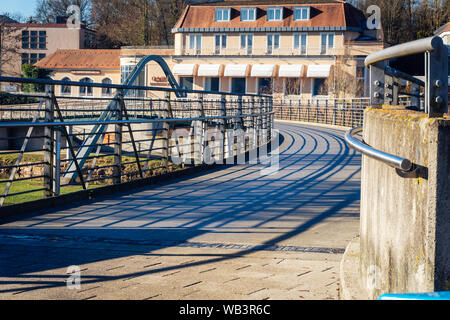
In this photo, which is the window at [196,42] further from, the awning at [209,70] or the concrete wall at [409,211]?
the concrete wall at [409,211]

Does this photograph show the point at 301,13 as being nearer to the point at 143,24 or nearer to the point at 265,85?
the point at 265,85

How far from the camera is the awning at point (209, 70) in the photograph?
216 ft

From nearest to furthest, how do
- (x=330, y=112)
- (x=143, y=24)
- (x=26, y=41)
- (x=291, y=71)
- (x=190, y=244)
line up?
(x=190, y=244)
(x=330, y=112)
(x=291, y=71)
(x=143, y=24)
(x=26, y=41)

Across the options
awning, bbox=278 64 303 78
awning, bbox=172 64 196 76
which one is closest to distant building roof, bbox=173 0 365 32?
awning, bbox=172 64 196 76

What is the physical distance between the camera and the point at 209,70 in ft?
217

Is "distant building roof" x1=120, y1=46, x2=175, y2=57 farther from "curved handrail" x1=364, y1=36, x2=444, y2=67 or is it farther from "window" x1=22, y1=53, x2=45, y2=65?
"curved handrail" x1=364, y1=36, x2=444, y2=67

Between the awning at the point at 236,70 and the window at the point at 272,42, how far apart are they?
2921 millimetres

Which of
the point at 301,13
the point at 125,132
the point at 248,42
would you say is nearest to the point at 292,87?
the point at 248,42

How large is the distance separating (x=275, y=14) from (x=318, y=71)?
28.7 feet

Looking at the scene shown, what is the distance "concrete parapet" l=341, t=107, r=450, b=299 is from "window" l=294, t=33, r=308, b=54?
2403 inches

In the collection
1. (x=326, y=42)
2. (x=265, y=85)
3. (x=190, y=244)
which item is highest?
(x=326, y=42)


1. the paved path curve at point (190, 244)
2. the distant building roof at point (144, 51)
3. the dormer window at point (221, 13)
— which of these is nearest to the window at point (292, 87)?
the dormer window at point (221, 13)

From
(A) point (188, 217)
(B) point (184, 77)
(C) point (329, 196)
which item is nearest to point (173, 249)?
(A) point (188, 217)

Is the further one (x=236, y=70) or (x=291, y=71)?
(x=236, y=70)
